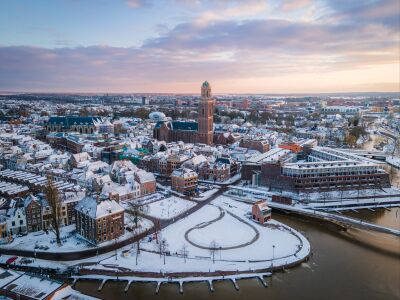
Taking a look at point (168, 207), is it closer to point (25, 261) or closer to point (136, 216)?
point (136, 216)

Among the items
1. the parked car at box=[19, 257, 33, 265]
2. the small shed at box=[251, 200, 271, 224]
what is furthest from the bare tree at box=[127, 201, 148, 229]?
the small shed at box=[251, 200, 271, 224]

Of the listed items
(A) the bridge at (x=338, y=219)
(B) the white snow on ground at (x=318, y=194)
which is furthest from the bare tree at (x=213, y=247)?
(B) the white snow on ground at (x=318, y=194)

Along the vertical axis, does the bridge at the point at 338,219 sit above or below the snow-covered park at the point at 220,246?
above

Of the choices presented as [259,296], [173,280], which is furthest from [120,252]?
[259,296]

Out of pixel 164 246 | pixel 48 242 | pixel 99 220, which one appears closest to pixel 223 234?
pixel 164 246

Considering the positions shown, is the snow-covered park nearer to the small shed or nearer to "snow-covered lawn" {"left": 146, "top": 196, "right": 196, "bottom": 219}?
the small shed

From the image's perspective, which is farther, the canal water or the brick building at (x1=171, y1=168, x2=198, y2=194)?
the brick building at (x1=171, y1=168, x2=198, y2=194)

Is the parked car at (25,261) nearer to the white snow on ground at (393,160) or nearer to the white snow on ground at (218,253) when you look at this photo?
the white snow on ground at (218,253)
